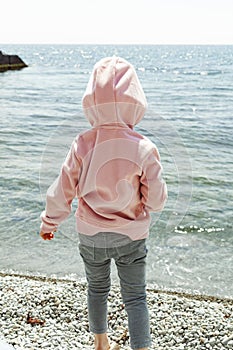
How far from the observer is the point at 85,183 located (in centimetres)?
215

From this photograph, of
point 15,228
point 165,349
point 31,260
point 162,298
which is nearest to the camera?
point 165,349

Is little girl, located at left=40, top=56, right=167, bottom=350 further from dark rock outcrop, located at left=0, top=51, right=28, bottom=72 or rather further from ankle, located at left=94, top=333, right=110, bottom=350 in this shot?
dark rock outcrop, located at left=0, top=51, right=28, bottom=72

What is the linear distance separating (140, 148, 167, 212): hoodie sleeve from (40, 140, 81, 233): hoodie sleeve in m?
0.30

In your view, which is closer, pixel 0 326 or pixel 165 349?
pixel 165 349

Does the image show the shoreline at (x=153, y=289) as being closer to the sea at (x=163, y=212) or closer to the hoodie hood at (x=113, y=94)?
the sea at (x=163, y=212)

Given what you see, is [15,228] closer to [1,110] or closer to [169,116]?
[169,116]

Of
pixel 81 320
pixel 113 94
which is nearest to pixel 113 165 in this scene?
pixel 113 94

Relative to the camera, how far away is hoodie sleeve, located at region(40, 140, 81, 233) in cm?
215

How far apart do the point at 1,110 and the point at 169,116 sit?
5.35 metres

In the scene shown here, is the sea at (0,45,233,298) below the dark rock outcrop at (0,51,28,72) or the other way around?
the other way around

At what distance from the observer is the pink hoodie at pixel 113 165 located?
2.10 metres

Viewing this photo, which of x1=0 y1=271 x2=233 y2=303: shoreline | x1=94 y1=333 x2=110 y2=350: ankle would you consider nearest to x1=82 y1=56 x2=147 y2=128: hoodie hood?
x1=94 y1=333 x2=110 y2=350: ankle

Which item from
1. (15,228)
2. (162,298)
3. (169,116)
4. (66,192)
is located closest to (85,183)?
(66,192)

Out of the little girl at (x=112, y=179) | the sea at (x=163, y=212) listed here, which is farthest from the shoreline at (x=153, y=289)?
the little girl at (x=112, y=179)
